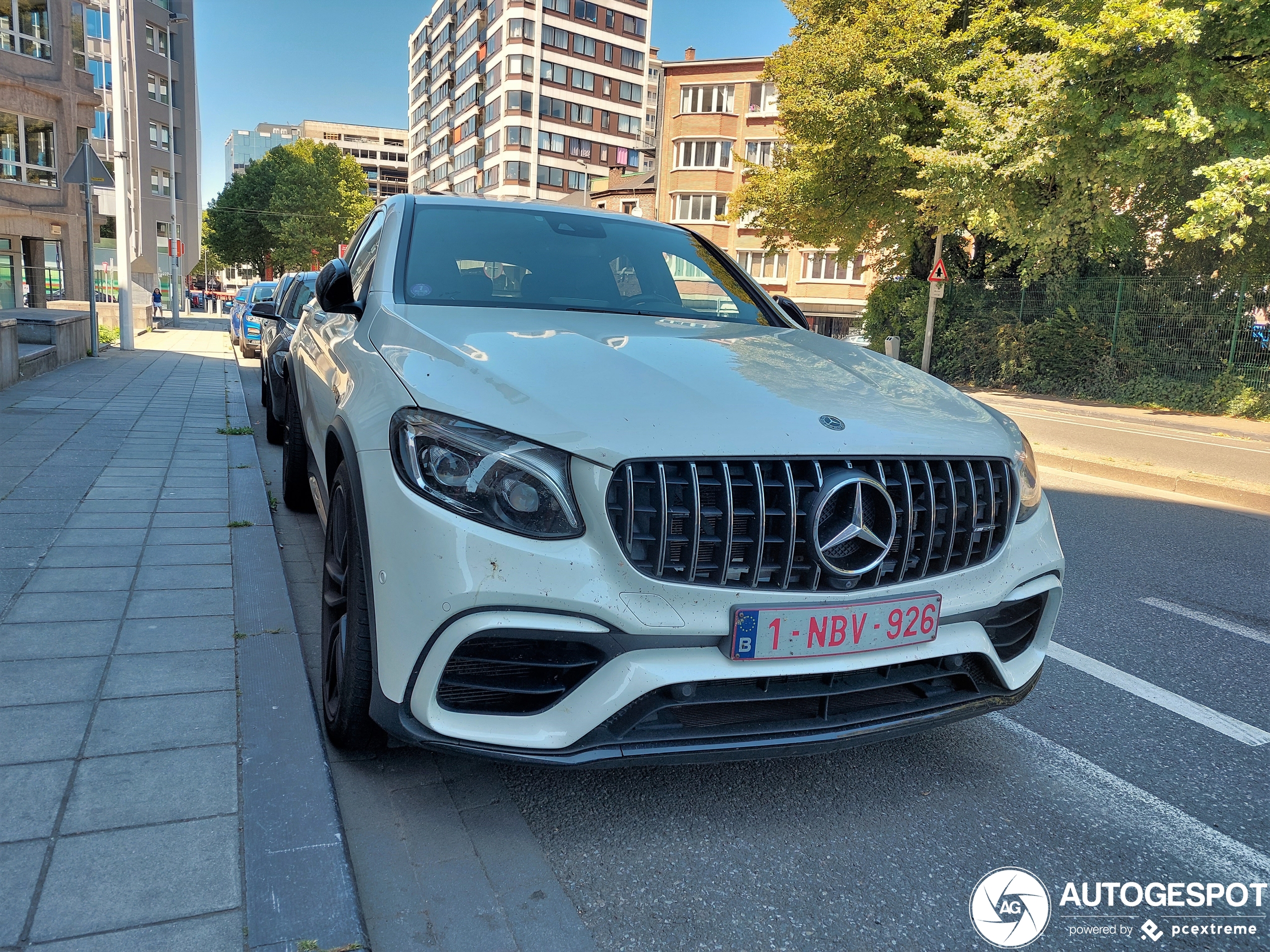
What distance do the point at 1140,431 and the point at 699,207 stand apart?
1500 inches

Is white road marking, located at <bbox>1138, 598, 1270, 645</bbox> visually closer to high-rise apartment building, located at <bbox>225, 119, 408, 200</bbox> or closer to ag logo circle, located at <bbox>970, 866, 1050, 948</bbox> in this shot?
ag logo circle, located at <bbox>970, 866, 1050, 948</bbox>

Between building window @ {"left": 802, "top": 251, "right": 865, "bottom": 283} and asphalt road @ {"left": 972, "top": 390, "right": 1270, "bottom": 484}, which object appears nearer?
asphalt road @ {"left": 972, "top": 390, "right": 1270, "bottom": 484}

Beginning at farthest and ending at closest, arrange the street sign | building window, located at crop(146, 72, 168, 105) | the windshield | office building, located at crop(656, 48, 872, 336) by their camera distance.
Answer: building window, located at crop(146, 72, 168, 105), office building, located at crop(656, 48, 872, 336), the street sign, the windshield

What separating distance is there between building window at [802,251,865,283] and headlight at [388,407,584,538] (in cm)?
4650

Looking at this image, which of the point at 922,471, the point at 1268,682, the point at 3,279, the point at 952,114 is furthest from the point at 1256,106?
the point at 3,279

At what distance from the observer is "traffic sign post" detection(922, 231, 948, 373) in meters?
19.8

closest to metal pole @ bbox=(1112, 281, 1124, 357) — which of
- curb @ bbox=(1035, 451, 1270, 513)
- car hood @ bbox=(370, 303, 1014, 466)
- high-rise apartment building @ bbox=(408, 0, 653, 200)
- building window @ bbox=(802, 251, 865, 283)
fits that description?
curb @ bbox=(1035, 451, 1270, 513)

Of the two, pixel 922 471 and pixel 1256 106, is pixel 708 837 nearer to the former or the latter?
pixel 922 471

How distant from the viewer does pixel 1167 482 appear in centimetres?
879

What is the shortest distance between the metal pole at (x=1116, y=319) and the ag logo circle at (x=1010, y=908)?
2059 centimetres

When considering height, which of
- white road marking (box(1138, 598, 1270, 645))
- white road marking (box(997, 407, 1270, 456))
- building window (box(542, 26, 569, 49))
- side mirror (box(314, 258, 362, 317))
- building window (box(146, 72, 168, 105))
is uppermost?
building window (box(542, 26, 569, 49))

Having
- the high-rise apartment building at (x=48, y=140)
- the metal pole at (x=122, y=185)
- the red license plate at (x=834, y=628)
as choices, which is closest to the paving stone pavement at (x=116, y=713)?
the red license plate at (x=834, y=628)

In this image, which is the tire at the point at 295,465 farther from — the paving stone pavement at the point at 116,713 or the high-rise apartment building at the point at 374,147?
the high-rise apartment building at the point at 374,147

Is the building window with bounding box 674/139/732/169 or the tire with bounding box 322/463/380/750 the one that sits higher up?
the building window with bounding box 674/139/732/169
